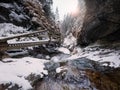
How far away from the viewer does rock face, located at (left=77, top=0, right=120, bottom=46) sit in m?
17.4

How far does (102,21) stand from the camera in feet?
62.9

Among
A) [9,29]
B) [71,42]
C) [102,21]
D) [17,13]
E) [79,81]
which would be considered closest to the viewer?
[79,81]

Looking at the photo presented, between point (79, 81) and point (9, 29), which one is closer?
point (79, 81)

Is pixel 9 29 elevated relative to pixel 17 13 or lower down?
lower down

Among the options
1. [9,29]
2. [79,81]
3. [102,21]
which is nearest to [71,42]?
[102,21]

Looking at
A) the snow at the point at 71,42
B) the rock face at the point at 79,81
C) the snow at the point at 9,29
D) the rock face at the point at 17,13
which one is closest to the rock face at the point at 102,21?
the rock face at the point at 17,13

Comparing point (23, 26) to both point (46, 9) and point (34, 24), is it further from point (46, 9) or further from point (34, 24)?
point (46, 9)

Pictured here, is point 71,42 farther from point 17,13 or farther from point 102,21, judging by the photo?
point 17,13

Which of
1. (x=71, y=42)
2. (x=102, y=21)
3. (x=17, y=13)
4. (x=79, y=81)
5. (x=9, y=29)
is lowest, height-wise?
(x=79, y=81)

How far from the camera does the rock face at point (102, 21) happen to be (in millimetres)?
17422

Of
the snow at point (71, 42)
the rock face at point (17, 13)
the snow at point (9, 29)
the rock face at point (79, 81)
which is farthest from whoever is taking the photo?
the snow at point (71, 42)

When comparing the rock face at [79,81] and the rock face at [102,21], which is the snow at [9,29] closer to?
the rock face at [79,81]

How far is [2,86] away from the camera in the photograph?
614 centimetres

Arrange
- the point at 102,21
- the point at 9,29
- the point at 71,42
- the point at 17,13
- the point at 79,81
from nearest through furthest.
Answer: the point at 79,81
the point at 9,29
the point at 17,13
the point at 102,21
the point at 71,42
